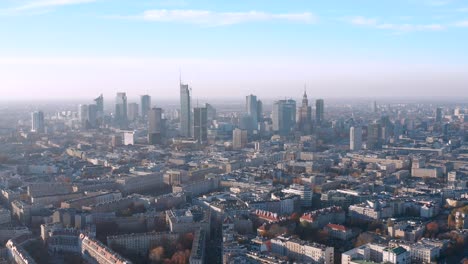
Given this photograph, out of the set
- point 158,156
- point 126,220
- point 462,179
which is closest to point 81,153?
point 158,156

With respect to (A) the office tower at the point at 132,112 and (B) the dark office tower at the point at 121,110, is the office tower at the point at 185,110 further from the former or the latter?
(A) the office tower at the point at 132,112

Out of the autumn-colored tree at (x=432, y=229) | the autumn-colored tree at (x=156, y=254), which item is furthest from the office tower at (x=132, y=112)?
the autumn-colored tree at (x=156, y=254)

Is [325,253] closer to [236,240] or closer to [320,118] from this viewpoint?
[236,240]

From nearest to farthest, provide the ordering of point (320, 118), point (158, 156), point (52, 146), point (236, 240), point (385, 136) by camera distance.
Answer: point (236, 240) → point (158, 156) → point (52, 146) → point (385, 136) → point (320, 118)

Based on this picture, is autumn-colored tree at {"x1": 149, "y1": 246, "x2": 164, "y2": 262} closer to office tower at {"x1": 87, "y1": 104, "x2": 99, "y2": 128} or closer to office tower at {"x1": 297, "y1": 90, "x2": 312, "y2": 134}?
office tower at {"x1": 297, "y1": 90, "x2": 312, "y2": 134}

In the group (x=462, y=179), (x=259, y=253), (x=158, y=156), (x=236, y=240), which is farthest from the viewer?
(x=158, y=156)

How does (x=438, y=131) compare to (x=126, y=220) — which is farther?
(x=438, y=131)

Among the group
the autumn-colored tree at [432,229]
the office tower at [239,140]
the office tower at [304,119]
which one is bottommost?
the autumn-colored tree at [432,229]

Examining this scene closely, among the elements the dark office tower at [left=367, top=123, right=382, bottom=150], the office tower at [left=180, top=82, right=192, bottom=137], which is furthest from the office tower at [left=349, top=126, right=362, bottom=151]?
the office tower at [left=180, top=82, right=192, bottom=137]

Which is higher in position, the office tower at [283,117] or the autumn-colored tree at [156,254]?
the office tower at [283,117]
